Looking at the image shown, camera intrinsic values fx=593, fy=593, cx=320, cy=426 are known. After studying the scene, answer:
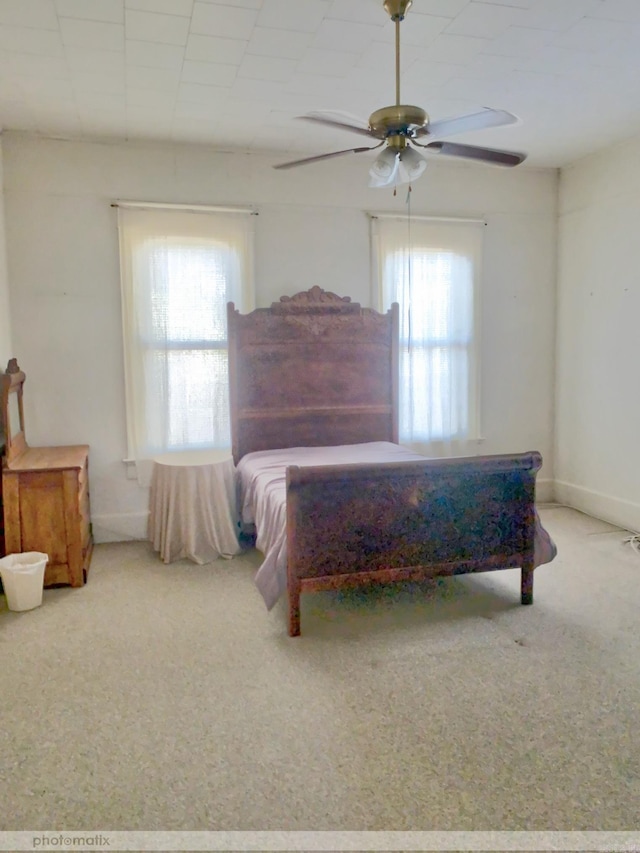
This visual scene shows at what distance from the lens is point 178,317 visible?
4.23 meters

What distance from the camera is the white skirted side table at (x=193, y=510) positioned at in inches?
148

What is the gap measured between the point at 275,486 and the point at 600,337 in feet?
9.82

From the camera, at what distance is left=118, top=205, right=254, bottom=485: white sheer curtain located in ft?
13.6

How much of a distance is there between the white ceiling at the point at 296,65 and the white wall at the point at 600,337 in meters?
0.52

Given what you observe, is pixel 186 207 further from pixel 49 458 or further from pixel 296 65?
pixel 49 458

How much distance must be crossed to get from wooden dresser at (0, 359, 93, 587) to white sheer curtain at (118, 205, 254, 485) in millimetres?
839

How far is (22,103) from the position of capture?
3432mm

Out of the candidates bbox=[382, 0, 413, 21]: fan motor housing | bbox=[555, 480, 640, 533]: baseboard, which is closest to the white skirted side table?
bbox=[382, 0, 413, 21]: fan motor housing

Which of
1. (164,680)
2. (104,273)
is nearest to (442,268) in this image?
(104,273)

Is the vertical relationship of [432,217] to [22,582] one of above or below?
above

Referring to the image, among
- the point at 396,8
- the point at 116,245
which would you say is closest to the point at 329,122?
the point at 396,8

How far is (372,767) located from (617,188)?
169 inches

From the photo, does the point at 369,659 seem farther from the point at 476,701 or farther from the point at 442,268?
the point at 442,268

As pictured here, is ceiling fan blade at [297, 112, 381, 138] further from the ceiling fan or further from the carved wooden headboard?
the carved wooden headboard
